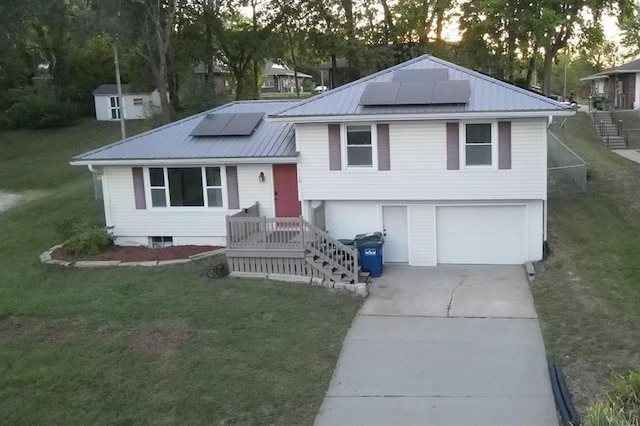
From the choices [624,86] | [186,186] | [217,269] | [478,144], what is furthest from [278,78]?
[217,269]

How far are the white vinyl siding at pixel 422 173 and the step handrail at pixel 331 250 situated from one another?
197 centimetres

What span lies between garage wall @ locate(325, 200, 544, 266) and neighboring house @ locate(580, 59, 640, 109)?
97.9ft

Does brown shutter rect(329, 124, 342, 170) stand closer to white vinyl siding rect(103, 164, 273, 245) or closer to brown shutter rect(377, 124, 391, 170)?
brown shutter rect(377, 124, 391, 170)

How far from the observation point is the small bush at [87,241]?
2022cm

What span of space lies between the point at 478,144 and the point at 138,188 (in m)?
10.1

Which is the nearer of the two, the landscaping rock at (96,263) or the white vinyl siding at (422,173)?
the white vinyl siding at (422,173)

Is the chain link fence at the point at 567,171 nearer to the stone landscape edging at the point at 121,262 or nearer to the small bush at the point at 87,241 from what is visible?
the stone landscape edging at the point at 121,262

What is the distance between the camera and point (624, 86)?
47.2 m

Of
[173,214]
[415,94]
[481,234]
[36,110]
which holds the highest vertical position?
[36,110]

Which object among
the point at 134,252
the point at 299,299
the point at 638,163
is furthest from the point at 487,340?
the point at 638,163

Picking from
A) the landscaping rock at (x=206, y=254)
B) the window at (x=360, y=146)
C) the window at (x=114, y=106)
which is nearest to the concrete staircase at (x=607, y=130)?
the window at (x=360, y=146)

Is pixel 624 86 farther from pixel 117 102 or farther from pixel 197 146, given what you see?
pixel 197 146

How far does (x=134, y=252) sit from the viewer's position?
20.4 meters

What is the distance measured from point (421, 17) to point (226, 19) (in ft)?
44.1
